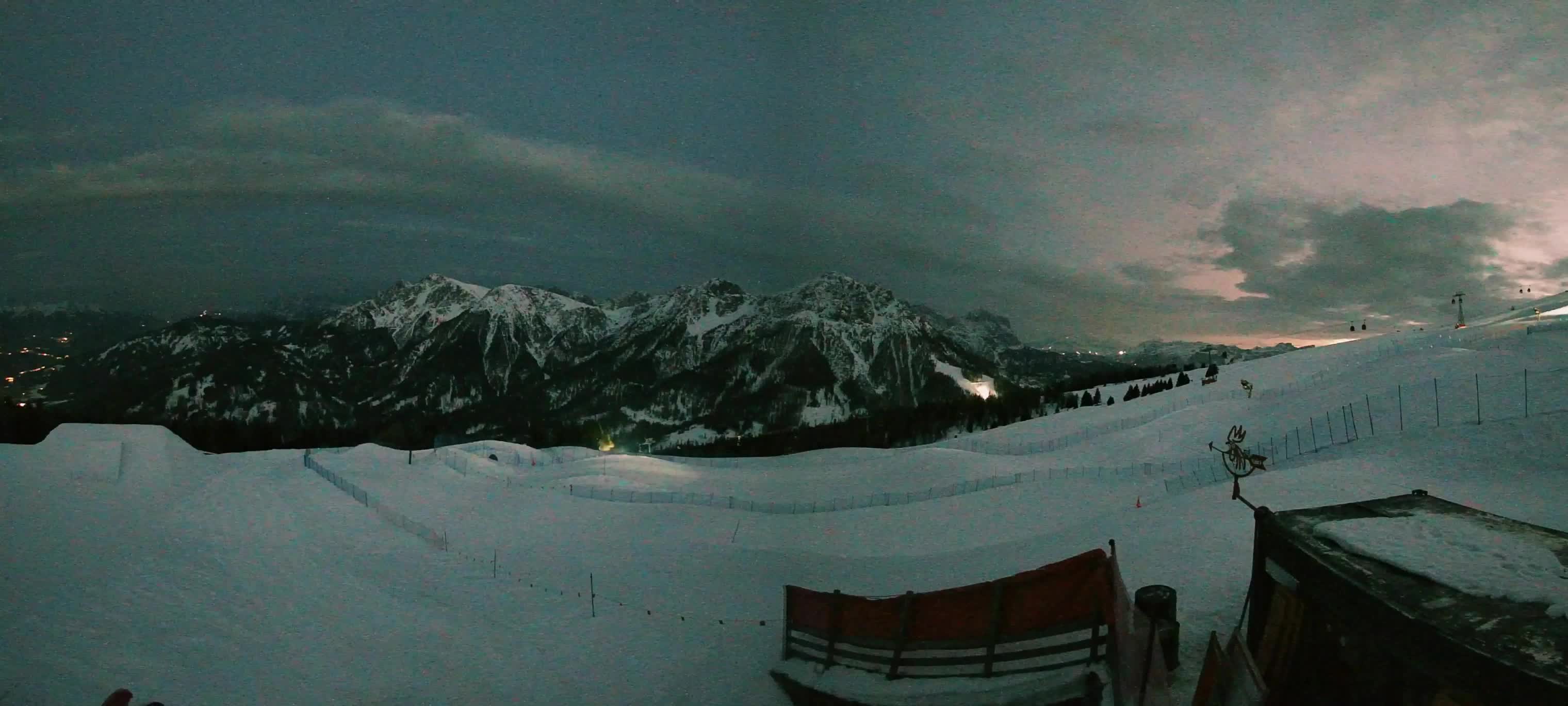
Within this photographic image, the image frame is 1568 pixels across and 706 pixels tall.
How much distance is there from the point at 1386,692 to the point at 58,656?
21.8m

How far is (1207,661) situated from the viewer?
297 inches

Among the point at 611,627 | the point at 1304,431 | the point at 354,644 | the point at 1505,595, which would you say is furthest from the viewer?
the point at 1304,431

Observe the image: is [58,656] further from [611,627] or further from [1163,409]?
[1163,409]

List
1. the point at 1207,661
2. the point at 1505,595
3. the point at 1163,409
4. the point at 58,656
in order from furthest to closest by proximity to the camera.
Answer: the point at 1163,409 < the point at 58,656 < the point at 1207,661 < the point at 1505,595

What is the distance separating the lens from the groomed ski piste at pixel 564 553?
13570 mm

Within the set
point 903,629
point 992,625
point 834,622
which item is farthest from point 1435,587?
point 834,622

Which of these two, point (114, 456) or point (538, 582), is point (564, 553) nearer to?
point (538, 582)

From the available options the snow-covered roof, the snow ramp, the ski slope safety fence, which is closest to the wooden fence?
the snow-covered roof

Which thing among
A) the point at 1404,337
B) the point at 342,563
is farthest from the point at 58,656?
the point at 1404,337

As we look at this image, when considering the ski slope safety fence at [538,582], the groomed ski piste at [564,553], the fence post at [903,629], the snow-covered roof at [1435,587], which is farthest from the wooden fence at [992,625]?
the ski slope safety fence at [538,582]

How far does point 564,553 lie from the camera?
27.8 m

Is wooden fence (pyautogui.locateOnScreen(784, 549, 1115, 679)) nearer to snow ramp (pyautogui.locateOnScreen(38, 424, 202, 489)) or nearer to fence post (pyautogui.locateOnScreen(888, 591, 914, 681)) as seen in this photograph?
fence post (pyautogui.locateOnScreen(888, 591, 914, 681))

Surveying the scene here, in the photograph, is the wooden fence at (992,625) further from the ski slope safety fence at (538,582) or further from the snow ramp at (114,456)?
the snow ramp at (114,456)

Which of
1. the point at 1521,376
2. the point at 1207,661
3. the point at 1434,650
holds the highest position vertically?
the point at 1521,376
